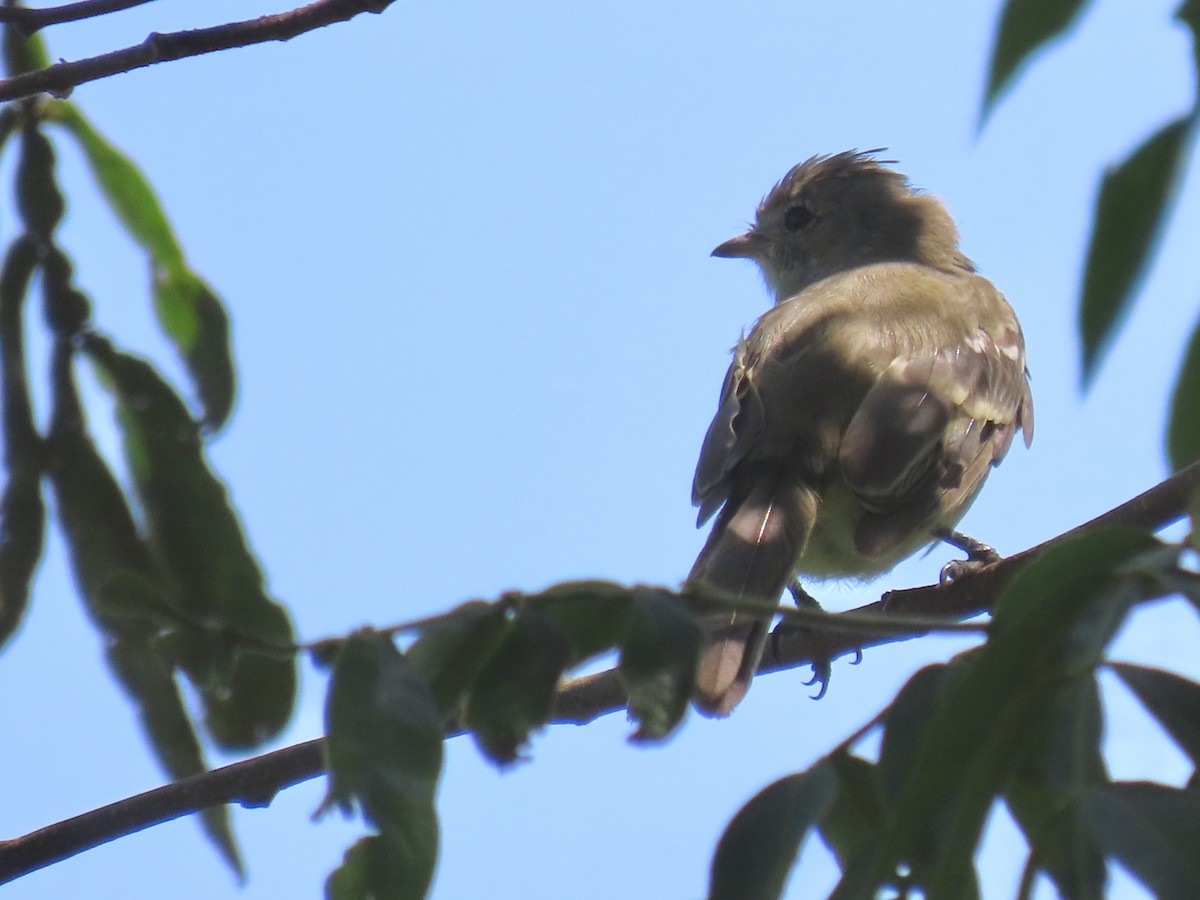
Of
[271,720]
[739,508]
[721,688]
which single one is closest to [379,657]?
[271,720]

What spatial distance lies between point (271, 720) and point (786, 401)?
10.2 ft

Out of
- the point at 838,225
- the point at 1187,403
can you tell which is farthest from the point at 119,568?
the point at 838,225

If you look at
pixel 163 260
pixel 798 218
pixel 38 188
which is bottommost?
pixel 163 260

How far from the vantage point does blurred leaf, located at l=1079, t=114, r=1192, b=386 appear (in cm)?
136

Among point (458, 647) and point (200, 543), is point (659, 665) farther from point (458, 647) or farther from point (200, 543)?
point (200, 543)

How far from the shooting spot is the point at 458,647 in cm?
205

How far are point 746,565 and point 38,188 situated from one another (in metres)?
2.53

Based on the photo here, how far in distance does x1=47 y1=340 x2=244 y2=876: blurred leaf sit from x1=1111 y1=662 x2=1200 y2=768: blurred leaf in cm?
158

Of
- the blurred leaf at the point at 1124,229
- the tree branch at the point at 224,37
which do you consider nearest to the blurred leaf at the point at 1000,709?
the blurred leaf at the point at 1124,229

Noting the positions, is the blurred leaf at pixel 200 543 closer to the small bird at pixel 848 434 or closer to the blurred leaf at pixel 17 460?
the blurred leaf at pixel 17 460

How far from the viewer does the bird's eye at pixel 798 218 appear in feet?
29.2

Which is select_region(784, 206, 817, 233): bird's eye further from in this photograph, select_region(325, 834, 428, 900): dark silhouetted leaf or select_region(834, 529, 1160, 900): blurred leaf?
select_region(834, 529, 1160, 900): blurred leaf

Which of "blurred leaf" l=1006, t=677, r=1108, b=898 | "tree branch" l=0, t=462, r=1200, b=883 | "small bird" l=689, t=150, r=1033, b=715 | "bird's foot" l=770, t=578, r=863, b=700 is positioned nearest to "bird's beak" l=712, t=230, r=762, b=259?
"small bird" l=689, t=150, r=1033, b=715

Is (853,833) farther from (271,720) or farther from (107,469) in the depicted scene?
(107,469)
